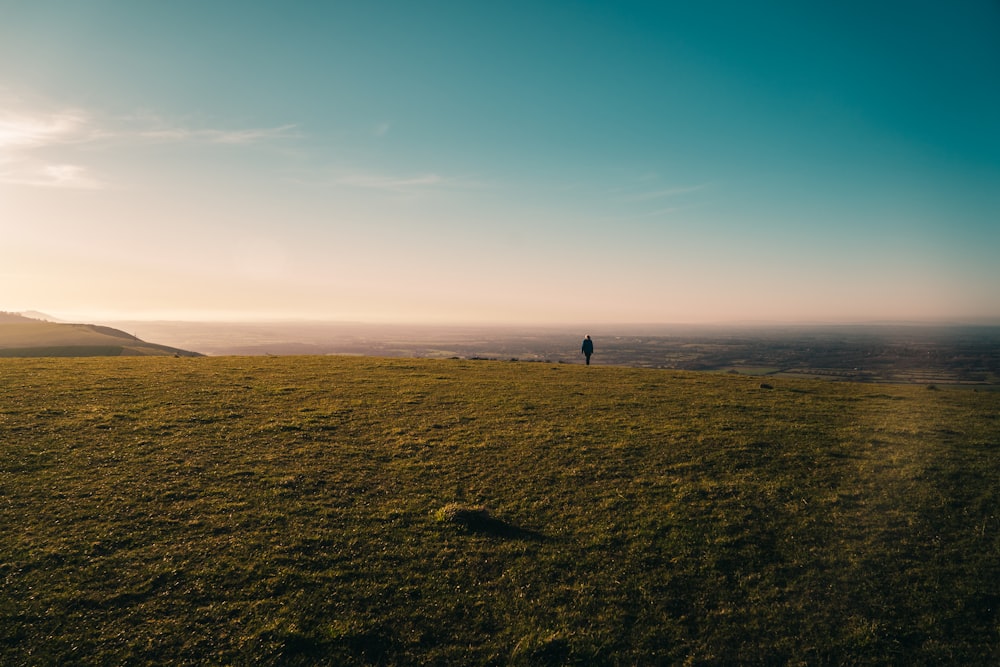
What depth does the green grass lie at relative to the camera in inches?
362

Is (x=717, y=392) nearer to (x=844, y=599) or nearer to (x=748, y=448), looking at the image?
(x=748, y=448)

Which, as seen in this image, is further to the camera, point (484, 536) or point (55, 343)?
point (55, 343)

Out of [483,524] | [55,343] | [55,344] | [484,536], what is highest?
[55,343]

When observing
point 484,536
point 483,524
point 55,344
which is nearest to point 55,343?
point 55,344

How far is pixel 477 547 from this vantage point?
1195 centimetres

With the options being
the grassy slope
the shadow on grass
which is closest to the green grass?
the shadow on grass

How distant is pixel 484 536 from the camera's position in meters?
12.5

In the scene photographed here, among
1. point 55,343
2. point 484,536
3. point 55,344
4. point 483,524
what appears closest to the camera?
point 484,536

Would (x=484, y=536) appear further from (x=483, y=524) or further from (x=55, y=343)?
(x=55, y=343)

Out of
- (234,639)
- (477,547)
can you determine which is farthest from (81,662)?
(477,547)

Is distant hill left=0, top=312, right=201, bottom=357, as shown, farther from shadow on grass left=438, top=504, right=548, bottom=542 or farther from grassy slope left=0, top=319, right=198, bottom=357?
shadow on grass left=438, top=504, right=548, bottom=542

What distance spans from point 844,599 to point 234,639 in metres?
12.6

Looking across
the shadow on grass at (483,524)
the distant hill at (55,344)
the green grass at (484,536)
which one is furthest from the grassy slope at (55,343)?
the shadow on grass at (483,524)

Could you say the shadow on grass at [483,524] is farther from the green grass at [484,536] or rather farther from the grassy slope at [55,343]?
the grassy slope at [55,343]
